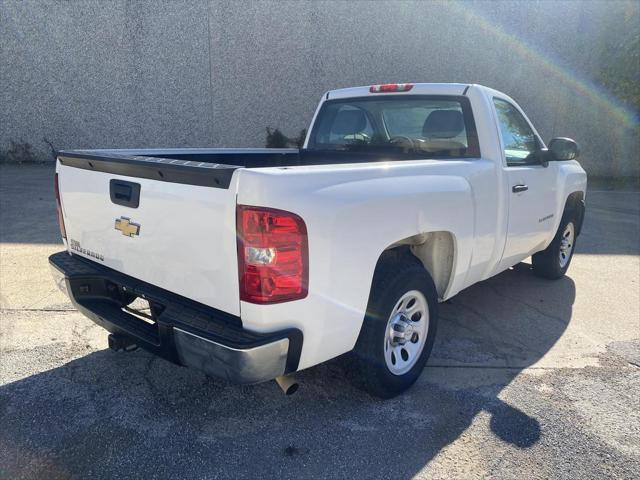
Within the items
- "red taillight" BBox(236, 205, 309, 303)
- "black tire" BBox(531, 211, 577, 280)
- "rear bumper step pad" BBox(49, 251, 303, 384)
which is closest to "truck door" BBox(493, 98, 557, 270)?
"black tire" BBox(531, 211, 577, 280)

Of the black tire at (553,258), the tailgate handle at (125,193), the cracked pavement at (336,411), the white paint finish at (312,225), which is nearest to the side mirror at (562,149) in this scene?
the black tire at (553,258)

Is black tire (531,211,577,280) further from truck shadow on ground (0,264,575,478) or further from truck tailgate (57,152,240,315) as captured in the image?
truck tailgate (57,152,240,315)

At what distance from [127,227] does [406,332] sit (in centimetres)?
170

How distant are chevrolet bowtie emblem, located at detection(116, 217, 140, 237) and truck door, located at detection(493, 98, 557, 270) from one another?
8.42 ft

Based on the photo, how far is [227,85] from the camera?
40.2 ft

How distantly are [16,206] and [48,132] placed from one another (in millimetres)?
5650

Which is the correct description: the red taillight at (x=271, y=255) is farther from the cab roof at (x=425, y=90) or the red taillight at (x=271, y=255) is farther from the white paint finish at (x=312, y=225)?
the cab roof at (x=425, y=90)

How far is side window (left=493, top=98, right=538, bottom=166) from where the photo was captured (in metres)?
3.79

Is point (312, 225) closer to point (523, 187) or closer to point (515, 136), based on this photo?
point (523, 187)

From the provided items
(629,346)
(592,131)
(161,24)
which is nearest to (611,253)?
(629,346)

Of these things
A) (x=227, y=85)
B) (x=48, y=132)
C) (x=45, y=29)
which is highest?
(x=45, y=29)

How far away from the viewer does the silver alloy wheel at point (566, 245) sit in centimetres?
521

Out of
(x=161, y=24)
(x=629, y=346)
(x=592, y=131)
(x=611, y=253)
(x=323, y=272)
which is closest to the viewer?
(x=323, y=272)

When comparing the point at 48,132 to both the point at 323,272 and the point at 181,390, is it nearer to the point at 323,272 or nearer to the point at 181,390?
the point at 181,390
